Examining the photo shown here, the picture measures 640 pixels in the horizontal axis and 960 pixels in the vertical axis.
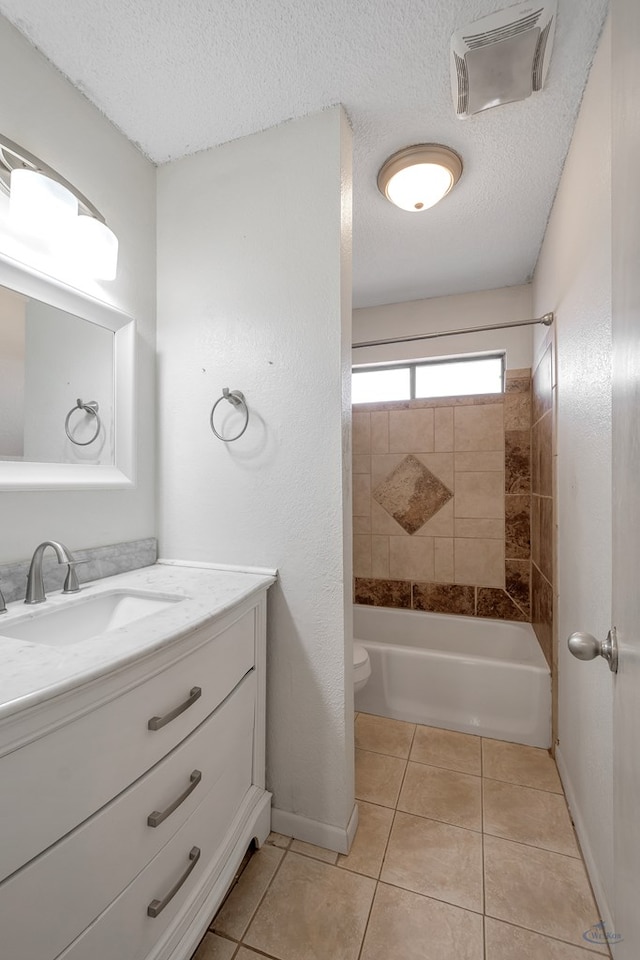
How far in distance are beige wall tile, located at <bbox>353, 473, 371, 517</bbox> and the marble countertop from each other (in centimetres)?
161

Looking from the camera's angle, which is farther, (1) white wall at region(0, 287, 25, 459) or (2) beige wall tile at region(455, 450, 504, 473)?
(2) beige wall tile at region(455, 450, 504, 473)

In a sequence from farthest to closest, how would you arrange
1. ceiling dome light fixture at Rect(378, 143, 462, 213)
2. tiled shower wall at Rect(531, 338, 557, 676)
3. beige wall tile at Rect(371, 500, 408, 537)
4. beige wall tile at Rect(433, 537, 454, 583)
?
beige wall tile at Rect(371, 500, 408, 537) → beige wall tile at Rect(433, 537, 454, 583) → tiled shower wall at Rect(531, 338, 557, 676) → ceiling dome light fixture at Rect(378, 143, 462, 213)

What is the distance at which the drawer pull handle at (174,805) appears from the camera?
2.75 feet

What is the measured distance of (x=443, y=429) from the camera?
2.74 m

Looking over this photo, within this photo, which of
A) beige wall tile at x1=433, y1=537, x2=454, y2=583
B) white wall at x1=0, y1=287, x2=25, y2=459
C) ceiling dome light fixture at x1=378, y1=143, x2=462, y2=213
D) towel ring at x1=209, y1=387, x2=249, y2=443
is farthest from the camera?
beige wall tile at x1=433, y1=537, x2=454, y2=583

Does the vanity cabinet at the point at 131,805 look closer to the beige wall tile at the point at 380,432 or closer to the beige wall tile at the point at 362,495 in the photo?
the beige wall tile at the point at 362,495

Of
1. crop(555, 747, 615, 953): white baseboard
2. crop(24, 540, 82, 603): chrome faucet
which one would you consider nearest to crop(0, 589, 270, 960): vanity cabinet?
crop(24, 540, 82, 603): chrome faucet

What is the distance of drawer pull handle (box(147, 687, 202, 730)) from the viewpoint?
84 cm

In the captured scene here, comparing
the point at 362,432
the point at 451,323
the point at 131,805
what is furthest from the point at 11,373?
the point at 451,323

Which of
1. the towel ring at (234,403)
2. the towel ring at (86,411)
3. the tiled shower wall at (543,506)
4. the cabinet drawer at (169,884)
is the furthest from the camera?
the tiled shower wall at (543,506)

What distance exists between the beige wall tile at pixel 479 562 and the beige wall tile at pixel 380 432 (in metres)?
0.82

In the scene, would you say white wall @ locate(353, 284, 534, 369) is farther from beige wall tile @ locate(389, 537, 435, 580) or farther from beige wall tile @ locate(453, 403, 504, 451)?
beige wall tile @ locate(389, 537, 435, 580)

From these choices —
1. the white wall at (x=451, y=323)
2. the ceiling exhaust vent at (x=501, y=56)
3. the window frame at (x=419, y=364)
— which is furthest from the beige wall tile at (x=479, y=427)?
the ceiling exhaust vent at (x=501, y=56)

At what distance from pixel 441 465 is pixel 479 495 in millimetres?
313
